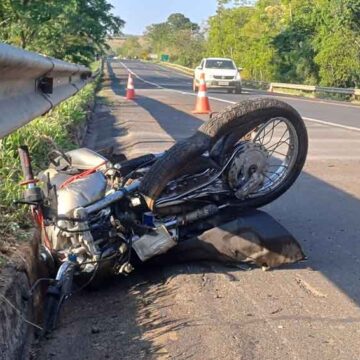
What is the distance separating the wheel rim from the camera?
5164 millimetres

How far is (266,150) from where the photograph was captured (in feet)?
16.9

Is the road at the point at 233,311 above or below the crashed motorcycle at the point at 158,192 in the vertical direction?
below

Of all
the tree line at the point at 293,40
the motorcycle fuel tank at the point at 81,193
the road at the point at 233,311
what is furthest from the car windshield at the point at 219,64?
the motorcycle fuel tank at the point at 81,193

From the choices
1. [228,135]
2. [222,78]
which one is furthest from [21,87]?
[222,78]

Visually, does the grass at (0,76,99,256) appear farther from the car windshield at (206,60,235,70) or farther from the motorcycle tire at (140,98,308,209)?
the car windshield at (206,60,235,70)

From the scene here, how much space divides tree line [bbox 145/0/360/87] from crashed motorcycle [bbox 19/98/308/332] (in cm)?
3702

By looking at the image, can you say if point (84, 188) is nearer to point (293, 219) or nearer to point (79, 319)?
point (79, 319)

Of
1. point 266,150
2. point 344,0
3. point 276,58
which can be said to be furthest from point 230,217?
point 276,58

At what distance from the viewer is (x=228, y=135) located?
4.91m

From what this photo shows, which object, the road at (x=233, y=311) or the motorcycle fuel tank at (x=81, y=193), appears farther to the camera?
the motorcycle fuel tank at (x=81, y=193)

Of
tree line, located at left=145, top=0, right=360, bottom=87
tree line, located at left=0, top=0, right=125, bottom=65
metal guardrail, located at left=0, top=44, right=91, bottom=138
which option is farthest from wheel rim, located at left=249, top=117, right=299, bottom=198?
tree line, located at left=145, top=0, right=360, bottom=87

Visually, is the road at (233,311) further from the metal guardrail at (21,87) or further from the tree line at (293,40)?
the tree line at (293,40)

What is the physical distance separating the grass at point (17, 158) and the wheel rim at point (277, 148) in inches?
63.9

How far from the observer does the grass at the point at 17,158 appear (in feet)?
13.7
